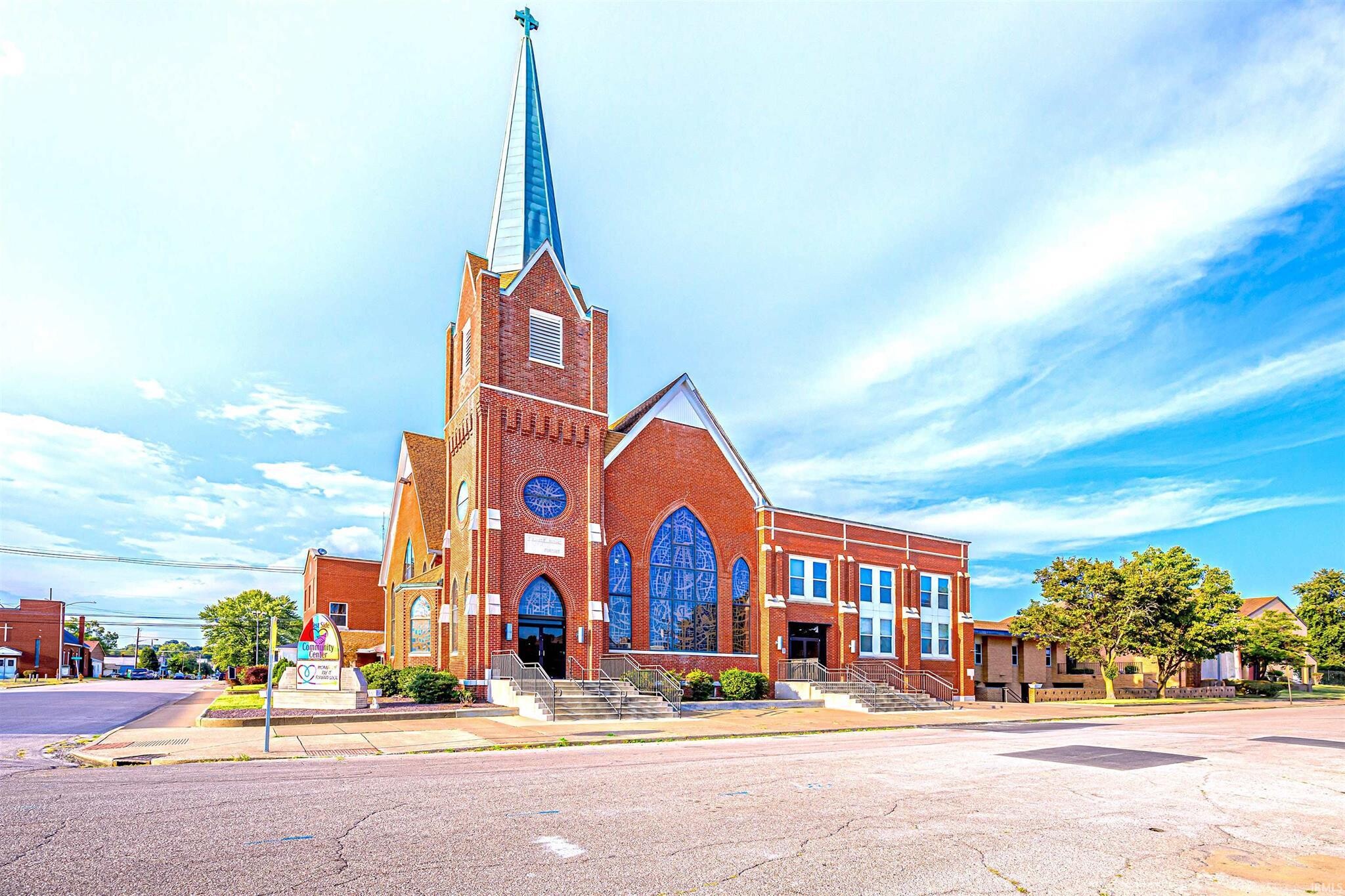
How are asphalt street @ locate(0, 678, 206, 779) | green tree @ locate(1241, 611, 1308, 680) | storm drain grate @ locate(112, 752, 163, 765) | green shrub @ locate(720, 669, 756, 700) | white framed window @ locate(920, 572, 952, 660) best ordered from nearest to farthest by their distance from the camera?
storm drain grate @ locate(112, 752, 163, 765) < asphalt street @ locate(0, 678, 206, 779) < green shrub @ locate(720, 669, 756, 700) < white framed window @ locate(920, 572, 952, 660) < green tree @ locate(1241, 611, 1308, 680)

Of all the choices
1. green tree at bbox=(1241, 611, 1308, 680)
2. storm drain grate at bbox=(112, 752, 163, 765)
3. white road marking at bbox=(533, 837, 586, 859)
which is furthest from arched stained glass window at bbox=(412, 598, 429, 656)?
green tree at bbox=(1241, 611, 1308, 680)

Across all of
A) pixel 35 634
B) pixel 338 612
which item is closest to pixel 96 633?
pixel 35 634

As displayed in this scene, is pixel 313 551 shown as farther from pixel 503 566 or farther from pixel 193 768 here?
pixel 193 768

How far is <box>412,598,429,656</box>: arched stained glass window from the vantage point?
33594 millimetres

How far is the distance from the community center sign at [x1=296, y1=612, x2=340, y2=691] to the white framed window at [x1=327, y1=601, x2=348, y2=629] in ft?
76.4

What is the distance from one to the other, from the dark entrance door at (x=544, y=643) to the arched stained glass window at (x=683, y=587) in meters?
4.04

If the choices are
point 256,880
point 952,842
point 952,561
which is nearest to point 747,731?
point 952,842

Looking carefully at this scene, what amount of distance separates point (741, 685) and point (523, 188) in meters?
21.0

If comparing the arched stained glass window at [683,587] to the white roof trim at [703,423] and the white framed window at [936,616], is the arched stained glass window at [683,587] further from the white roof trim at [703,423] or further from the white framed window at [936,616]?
the white framed window at [936,616]

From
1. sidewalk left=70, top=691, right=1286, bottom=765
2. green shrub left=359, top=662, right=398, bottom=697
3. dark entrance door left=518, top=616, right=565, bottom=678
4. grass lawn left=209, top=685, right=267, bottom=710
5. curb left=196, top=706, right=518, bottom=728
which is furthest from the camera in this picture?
dark entrance door left=518, top=616, right=565, bottom=678

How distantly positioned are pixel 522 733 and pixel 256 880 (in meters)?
14.3

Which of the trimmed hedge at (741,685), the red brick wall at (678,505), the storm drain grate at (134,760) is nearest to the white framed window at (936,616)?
the red brick wall at (678,505)

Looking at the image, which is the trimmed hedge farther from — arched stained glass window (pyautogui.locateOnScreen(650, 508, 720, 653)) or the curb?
the curb

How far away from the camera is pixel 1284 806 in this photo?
451 inches
